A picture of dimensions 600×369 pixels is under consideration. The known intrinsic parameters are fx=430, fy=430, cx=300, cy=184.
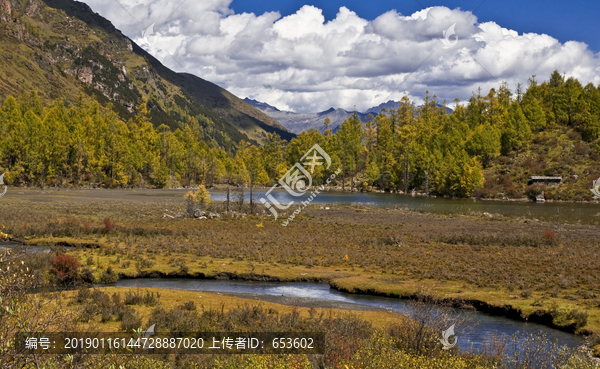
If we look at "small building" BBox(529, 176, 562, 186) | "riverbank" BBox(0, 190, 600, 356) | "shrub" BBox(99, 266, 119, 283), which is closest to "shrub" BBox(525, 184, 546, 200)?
"small building" BBox(529, 176, 562, 186)

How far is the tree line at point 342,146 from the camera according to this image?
10538cm

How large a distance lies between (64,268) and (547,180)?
98236 mm

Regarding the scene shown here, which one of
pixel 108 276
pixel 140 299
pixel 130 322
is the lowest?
pixel 108 276

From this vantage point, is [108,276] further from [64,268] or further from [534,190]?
[534,190]

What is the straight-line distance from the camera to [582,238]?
41188 mm

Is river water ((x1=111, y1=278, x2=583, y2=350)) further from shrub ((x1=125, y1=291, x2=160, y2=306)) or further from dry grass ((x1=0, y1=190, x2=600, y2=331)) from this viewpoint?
shrub ((x1=125, y1=291, x2=160, y2=306))

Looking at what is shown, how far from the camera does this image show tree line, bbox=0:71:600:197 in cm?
10538

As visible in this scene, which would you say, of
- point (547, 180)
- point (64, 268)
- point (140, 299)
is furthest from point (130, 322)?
point (547, 180)

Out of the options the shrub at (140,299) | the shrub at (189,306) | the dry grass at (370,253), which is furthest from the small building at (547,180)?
the shrub at (140,299)

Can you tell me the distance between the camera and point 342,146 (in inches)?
5655

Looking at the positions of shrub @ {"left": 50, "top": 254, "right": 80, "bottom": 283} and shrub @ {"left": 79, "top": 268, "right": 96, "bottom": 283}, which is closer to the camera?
shrub @ {"left": 50, "top": 254, "right": 80, "bottom": 283}

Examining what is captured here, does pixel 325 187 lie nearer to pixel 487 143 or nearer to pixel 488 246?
pixel 487 143

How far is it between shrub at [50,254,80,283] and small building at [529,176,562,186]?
9690 cm

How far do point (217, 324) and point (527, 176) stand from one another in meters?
101
